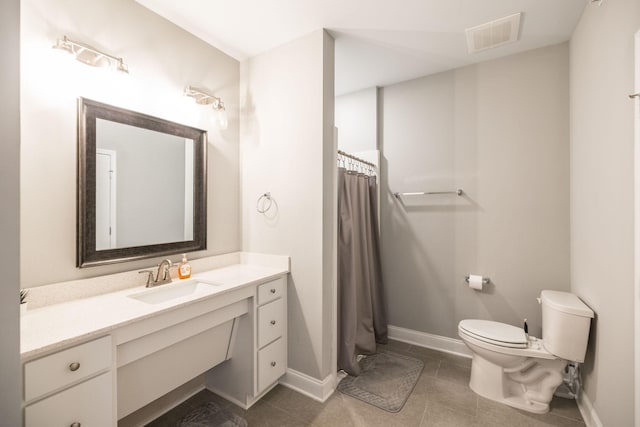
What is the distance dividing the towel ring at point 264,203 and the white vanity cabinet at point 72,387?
Result: 1330mm

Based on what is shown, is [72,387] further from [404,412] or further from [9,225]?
[404,412]

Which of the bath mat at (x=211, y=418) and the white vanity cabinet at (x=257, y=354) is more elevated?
the white vanity cabinet at (x=257, y=354)

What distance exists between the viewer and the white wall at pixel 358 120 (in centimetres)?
299

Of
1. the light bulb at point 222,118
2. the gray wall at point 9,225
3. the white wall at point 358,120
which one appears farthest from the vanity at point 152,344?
the white wall at point 358,120

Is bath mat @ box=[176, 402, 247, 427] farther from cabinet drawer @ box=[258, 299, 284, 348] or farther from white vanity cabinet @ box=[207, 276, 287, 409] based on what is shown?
cabinet drawer @ box=[258, 299, 284, 348]

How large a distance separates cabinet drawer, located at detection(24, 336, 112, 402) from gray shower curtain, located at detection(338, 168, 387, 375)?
1.60 m

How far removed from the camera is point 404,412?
1.87 m

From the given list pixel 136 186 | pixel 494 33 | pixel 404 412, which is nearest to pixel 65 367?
pixel 136 186

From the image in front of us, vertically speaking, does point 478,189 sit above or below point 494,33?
below

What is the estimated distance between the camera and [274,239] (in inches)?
89.1

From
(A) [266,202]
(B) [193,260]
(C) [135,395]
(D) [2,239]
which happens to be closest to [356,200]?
(A) [266,202]

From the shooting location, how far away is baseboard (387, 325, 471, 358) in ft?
8.58

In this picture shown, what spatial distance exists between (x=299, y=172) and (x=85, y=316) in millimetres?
1430

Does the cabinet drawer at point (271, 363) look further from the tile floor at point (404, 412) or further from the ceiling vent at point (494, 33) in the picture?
the ceiling vent at point (494, 33)
